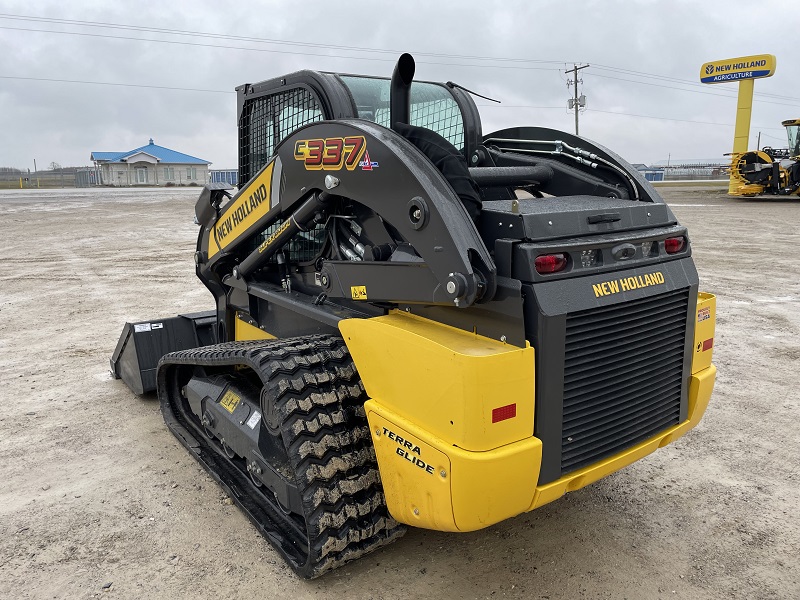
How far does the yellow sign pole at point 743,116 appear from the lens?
2733cm

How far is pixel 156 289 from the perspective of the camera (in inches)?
340

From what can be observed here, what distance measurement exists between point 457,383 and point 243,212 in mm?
2054

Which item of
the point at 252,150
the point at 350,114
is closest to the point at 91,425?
the point at 252,150

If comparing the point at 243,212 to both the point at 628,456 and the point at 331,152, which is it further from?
the point at 628,456

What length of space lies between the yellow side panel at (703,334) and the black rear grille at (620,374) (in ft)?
0.61

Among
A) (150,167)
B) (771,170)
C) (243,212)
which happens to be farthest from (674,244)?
(150,167)

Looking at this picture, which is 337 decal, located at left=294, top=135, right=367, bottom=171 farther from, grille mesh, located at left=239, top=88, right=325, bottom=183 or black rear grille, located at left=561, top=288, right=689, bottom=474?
black rear grille, located at left=561, top=288, right=689, bottom=474

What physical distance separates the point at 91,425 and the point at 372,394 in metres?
2.60

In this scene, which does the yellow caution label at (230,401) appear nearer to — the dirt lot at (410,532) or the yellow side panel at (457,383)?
the dirt lot at (410,532)

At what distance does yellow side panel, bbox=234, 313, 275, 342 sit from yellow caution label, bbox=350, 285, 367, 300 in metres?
1.26

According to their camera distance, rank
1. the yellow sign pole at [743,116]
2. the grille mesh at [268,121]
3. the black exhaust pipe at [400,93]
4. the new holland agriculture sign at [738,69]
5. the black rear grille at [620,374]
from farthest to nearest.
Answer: the new holland agriculture sign at [738,69]
the yellow sign pole at [743,116]
the grille mesh at [268,121]
the black exhaust pipe at [400,93]
the black rear grille at [620,374]

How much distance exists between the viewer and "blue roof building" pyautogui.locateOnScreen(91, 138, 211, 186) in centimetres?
5756

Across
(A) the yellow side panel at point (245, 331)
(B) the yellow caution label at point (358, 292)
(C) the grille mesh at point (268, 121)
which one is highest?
(C) the grille mesh at point (268, 121)

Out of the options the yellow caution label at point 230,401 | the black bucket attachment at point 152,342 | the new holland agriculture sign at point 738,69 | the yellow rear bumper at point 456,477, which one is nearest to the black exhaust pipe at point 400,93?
the yellow rear bumper at point 456,477
